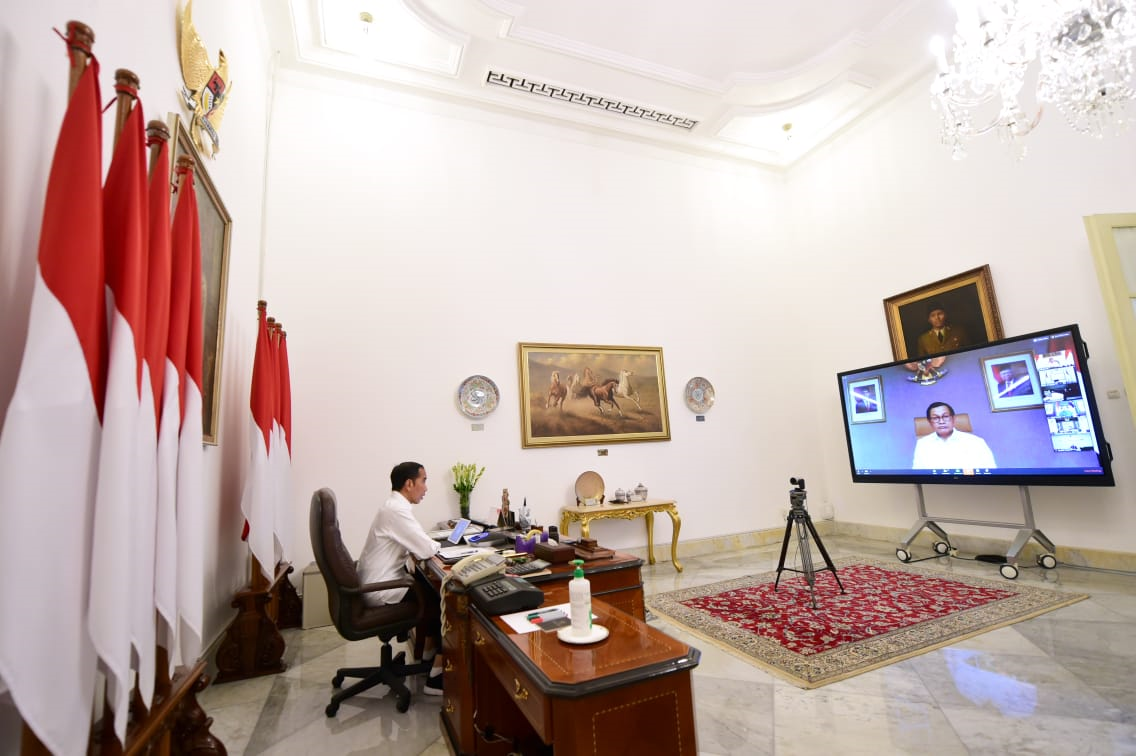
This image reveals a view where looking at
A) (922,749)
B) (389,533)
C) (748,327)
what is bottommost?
(922,749)

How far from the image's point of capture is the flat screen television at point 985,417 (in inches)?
158

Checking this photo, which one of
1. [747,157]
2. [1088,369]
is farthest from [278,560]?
[747,157]

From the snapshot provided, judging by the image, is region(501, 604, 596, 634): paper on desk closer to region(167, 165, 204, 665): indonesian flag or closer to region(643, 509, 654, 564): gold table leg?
region(167, 165, 204, 665): indonesian flag

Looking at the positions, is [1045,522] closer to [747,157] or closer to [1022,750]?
[1022,750]

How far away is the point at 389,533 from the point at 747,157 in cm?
713

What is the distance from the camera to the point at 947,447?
4.84 m

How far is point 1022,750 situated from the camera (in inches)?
78.1

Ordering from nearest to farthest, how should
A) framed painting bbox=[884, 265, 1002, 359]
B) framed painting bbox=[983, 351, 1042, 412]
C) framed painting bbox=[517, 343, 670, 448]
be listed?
framed painting bbox=[983, 351, 1042, 412] < framed painting bbox=[884, 265, 1002, 359] < framed painting bbox=[517, 343, 670, 448]

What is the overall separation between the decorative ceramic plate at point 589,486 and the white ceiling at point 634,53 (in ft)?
14.5

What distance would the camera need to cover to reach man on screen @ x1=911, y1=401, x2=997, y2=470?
15.1 feet

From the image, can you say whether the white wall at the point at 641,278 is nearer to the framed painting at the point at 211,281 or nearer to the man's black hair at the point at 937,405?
the man's black hair at the point at 937,405

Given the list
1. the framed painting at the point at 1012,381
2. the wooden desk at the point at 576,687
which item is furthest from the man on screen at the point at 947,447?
the wooden desk at the point at 576,687

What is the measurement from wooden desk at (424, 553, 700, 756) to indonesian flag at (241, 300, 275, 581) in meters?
1.75

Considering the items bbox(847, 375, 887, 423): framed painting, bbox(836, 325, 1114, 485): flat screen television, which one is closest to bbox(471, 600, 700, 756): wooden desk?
bbox(836, 325, 1114, 485): flat screen television
